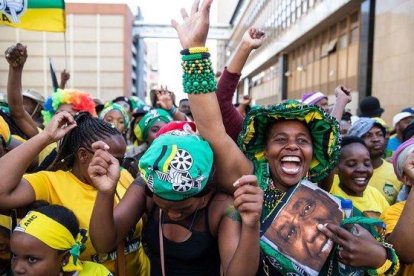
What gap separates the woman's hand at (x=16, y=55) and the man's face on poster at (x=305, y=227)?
2344 mm

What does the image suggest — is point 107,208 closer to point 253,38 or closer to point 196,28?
point 196,28

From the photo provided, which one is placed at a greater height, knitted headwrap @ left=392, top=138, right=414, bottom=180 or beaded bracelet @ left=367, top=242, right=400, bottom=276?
knitted headwrap @ left=392, top=138, right=414, bottom=180

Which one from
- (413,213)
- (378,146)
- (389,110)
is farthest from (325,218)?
(389,110)

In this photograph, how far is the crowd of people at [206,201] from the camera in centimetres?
181

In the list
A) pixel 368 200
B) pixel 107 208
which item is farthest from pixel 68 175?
pixel 368 200

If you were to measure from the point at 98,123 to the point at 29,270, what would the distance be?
0.84 meters

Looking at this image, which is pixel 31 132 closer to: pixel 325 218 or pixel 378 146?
pixel 325 218

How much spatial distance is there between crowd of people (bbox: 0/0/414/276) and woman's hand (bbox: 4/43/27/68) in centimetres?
118

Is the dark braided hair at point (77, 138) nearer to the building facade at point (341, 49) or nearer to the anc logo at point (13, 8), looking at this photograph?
the anc logo at point (13, 8)

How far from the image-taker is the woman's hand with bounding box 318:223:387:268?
1779 millimetres

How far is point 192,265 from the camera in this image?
79.1 inches

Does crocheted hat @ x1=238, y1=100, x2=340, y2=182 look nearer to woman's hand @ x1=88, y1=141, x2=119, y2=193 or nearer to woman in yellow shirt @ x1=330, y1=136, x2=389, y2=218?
woman's hand @ x1=88, y1=141, x2=119, y2=193

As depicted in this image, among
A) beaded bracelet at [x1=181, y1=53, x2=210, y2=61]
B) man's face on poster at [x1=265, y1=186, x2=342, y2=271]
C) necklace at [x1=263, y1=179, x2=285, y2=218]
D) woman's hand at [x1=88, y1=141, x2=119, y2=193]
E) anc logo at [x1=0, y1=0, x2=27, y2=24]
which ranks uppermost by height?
anc logo at [x1=0, y1=0, x2=27, y2=24]

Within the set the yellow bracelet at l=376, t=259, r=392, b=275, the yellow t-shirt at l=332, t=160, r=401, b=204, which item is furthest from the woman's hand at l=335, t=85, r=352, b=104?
the yellow bracelet at l=376, t=259, r=392, b=275
